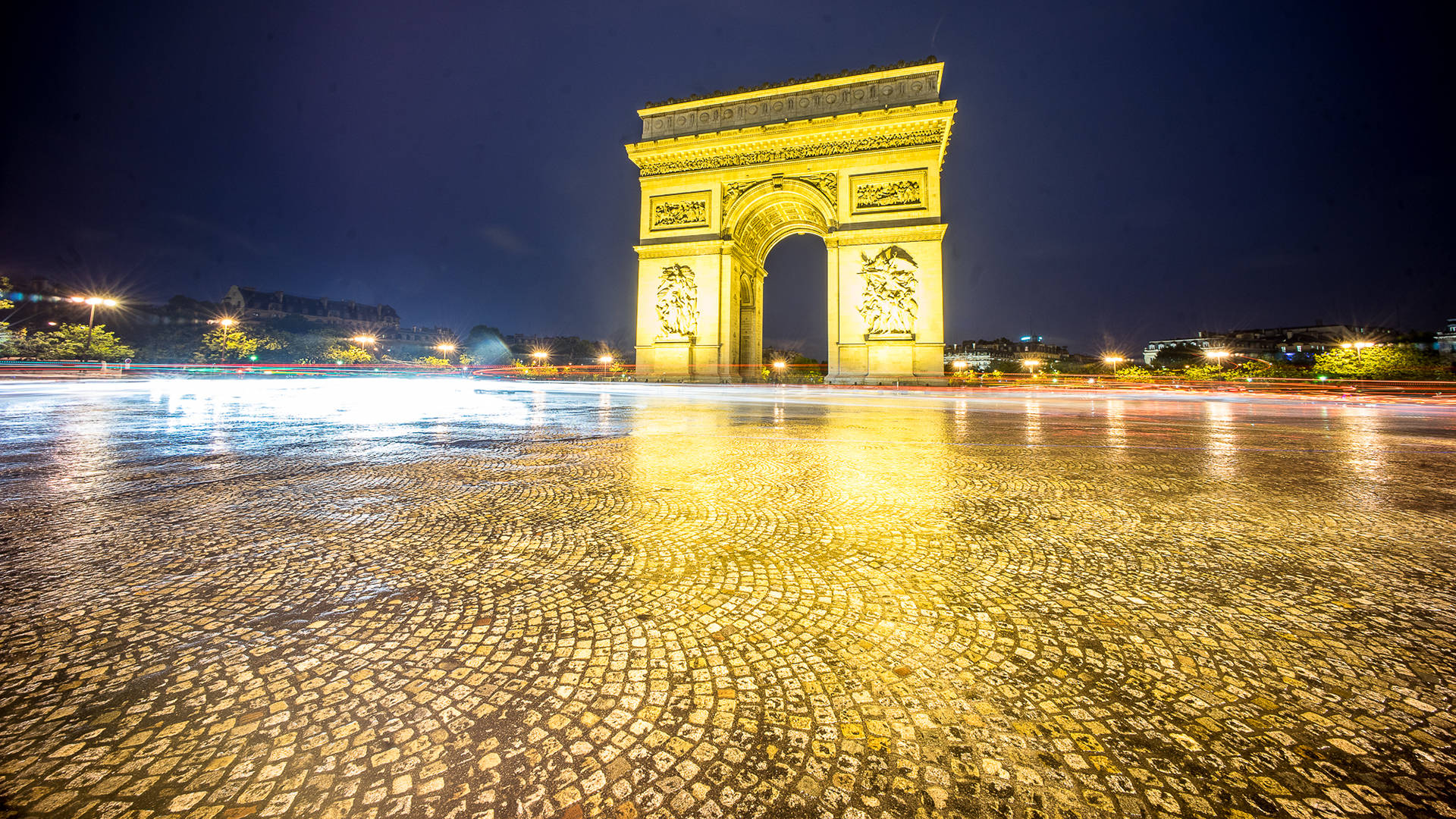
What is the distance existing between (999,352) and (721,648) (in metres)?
116

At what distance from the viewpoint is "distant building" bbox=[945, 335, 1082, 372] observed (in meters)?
103

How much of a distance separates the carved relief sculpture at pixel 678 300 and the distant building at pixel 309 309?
209 feet

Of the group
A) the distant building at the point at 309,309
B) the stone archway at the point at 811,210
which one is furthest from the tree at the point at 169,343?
the stone archway at the point at 811,210

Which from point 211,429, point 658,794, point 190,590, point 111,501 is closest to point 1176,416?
point 658,794

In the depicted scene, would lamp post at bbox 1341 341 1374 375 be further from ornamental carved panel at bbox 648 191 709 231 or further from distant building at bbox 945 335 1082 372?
distant building at bbox 945 335 1082 372

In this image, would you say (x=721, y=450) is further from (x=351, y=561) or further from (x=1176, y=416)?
(x=1176, y=416)

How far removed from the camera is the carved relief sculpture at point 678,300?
23.0 m

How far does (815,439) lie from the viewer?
6.00 m

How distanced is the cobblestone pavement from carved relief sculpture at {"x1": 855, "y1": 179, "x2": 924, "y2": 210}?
767 inches

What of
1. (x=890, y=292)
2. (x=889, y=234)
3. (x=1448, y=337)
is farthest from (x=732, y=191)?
(x=1448, y=337)

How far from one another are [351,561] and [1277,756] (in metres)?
2.83

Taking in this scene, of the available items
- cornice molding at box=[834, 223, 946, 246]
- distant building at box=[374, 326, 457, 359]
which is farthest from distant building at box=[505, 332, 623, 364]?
cornice molding at box=[834, 223, 946, 246]

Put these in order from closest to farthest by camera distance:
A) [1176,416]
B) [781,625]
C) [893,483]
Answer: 1. [781,625]
2. [893,483]
3. [1176,416]

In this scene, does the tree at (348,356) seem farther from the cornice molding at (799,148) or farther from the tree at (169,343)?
the cornice molding at (799,148)
